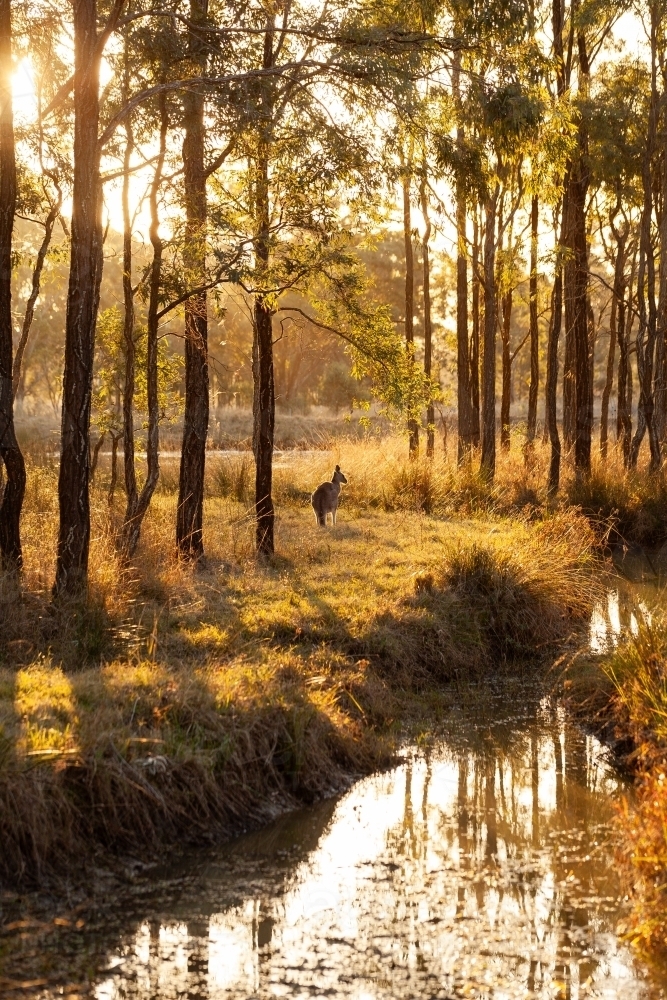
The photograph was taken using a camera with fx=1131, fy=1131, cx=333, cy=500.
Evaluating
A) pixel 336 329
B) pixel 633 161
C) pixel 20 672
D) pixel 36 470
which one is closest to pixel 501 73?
pixel 336 329

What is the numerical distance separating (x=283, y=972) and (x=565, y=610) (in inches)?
328

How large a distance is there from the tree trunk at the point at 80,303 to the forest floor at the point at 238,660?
502 mm

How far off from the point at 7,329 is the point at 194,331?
106 inches

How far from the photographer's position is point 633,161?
92.8 ft

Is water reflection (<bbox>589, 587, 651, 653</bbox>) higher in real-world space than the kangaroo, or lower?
lower

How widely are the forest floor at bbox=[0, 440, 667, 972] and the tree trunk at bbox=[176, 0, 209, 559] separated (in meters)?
0.45

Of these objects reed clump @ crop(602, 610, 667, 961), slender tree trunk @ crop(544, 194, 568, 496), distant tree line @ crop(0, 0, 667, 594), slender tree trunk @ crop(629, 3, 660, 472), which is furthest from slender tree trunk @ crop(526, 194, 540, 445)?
reed clump @ crop(602, 610, 667, 961)

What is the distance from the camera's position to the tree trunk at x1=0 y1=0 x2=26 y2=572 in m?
11.2

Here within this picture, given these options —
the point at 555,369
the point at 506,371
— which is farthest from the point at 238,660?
the point at 506,371

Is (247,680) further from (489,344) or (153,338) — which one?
(489,344)

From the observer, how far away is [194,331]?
44.1 feet

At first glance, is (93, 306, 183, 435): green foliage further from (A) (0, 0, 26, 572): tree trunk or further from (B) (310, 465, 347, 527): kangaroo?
(A) (0, 0, 26, 572): tree trunk

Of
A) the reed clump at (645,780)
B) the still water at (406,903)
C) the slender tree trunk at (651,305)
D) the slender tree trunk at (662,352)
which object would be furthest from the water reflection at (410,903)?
the slender tree trunk at (662,352)

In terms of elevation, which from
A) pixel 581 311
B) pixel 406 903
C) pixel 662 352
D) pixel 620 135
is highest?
pixel 620 135
